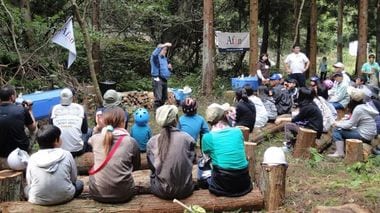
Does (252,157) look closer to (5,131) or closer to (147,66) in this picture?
(5,131)

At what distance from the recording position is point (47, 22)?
13.4 metres

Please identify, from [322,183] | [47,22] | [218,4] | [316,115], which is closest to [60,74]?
[47,22]

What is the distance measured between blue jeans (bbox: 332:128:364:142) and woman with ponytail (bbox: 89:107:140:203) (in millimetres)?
4376

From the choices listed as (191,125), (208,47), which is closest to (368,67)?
(208,47)

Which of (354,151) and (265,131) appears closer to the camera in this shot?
(354,151)

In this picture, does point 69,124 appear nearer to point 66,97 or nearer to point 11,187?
point 66,97

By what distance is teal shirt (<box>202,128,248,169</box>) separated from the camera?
17.1 feet

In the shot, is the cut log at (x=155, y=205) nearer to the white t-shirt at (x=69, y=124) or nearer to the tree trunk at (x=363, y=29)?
the white t-shirt at (x=69, y=124)

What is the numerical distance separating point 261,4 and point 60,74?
10848 millimetres

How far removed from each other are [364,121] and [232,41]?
29.5ft

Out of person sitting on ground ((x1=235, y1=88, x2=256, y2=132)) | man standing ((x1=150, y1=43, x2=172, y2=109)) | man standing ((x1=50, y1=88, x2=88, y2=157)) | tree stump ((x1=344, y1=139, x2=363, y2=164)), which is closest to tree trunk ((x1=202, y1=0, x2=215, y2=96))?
man standing ((x1=150, y1=43, x2=172, y2=109))

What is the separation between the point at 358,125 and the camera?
7867 mm

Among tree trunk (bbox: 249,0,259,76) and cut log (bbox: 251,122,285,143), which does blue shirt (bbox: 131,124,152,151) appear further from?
tree trunk (bbox: 249,0,259,76)

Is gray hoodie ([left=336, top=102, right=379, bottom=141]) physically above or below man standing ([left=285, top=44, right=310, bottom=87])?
below
